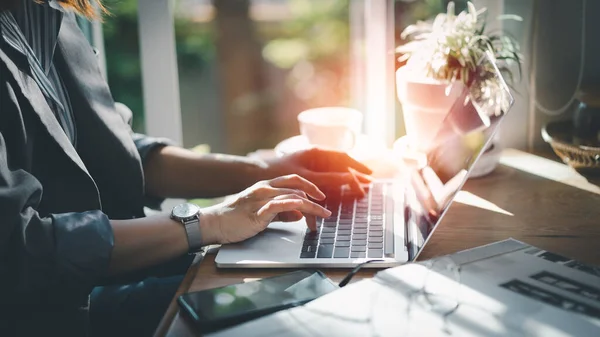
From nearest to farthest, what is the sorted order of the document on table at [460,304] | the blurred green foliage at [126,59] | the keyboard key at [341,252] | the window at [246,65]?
the document on table at [460,304] → the keyboard key at [341,252] → the blurred green foliage at [126,59] → the window at [246,65]

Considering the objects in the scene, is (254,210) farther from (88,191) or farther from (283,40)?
(283,40)

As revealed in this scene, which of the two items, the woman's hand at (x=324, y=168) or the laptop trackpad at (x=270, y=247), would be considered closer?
the laptop trackpad at (x=270, y=247)

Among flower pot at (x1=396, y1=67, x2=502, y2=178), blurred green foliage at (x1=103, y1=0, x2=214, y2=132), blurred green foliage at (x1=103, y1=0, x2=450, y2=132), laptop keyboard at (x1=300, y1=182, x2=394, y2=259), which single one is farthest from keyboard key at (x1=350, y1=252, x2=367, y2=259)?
blurred green foliage at (x1=103, y1=0, x2=450, y2=132)

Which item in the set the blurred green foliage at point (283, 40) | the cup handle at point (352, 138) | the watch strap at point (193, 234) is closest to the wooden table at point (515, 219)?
the watch strap at point (193, 234)

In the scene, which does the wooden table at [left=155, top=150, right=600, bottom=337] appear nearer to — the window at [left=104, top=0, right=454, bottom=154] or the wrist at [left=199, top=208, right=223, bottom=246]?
the wrist at [left=199, top=208, right=223, bottom=246]

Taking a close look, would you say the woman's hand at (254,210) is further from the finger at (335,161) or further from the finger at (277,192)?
the finger at (335,161)

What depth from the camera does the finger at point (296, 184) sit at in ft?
3.48

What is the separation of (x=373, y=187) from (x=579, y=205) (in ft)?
1.17

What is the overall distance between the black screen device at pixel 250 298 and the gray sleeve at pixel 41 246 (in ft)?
0.52

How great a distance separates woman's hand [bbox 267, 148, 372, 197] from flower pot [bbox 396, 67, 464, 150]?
0.17 m

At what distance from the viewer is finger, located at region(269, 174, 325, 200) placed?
1061mm

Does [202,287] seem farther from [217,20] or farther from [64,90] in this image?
[217,20]

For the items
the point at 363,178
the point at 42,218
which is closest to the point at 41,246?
the point at 42,218

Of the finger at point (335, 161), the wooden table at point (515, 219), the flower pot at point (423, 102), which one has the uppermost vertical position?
the flower pot at point (423, 102)
